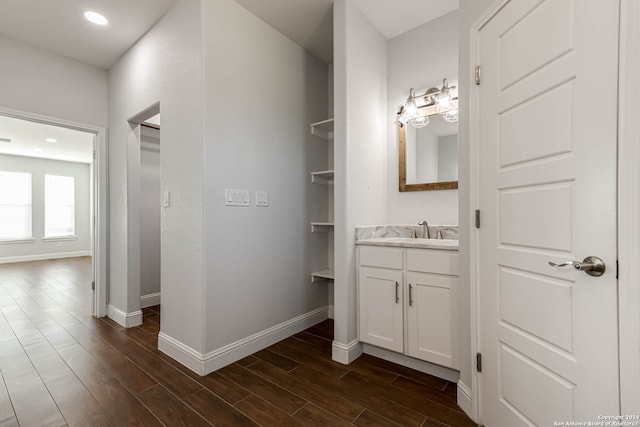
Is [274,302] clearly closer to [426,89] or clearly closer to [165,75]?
[165,75]

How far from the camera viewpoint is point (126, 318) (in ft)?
9.69

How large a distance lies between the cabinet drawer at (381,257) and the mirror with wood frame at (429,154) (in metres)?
0.75

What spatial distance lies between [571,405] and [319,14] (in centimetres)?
297

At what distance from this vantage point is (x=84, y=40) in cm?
279

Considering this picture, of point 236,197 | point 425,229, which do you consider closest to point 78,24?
point 236,197

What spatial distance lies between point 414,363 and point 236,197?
6.10 feet

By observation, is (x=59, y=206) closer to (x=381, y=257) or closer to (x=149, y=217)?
(x=149, y=217)

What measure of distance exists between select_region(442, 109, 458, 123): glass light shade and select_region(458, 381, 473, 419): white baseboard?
1.99 meters

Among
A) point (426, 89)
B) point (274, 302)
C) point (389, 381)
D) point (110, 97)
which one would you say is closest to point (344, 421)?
point (389, 381)

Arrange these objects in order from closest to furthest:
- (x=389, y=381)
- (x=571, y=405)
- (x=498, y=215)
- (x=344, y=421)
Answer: (x=571, y=405) < (x=498, y=215) < (x=344, y=421) < (x=389, y=381)

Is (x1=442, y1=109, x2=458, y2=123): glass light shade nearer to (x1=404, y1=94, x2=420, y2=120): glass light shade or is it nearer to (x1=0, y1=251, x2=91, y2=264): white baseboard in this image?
(x1=404, y1=94, x2=420, y2=120): glass light shade

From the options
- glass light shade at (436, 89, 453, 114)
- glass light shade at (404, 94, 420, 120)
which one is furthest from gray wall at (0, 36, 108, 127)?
glass light shade at (436, 89, 453, 114)

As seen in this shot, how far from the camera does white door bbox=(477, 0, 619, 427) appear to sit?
3.12 ft

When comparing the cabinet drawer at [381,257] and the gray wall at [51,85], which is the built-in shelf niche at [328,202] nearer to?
the cabinet drawer at [381,257]
